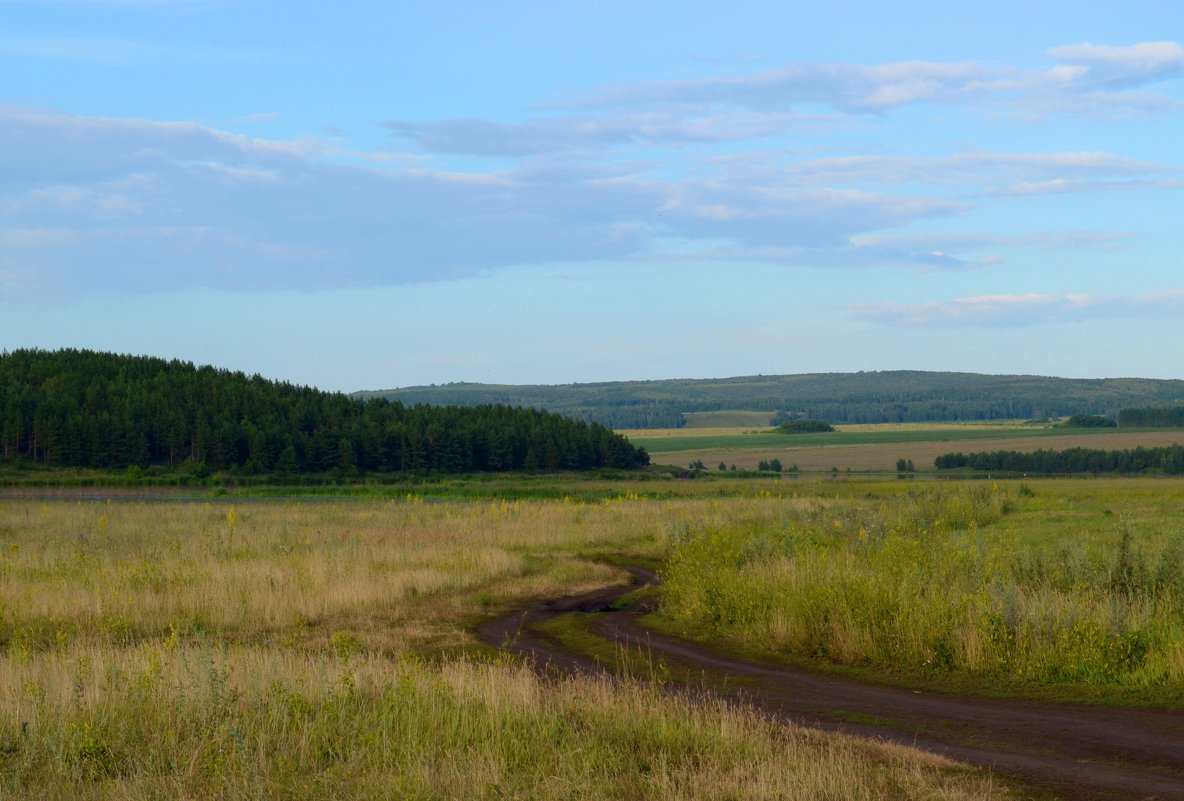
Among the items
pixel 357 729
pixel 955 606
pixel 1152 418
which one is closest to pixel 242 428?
pixel 955 606

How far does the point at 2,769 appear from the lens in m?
8.54

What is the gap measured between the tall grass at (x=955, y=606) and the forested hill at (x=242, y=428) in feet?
227

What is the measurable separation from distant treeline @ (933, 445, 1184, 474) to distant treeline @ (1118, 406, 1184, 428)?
61175 mm

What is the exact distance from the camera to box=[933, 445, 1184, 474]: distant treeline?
9725 cm

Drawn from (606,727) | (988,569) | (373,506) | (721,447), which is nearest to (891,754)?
(606,727)

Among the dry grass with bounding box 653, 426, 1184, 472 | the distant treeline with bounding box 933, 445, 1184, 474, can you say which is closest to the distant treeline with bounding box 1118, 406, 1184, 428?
the dry grass with bounding box 653, 426, 1184, 472

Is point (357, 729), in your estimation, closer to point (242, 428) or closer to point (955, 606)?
point (955, 606)

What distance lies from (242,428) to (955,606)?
7859 centimetres

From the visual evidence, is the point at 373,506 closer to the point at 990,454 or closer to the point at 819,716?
the point at 819,716

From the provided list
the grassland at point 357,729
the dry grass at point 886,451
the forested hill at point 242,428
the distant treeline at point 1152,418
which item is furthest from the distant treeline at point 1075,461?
the grassland at point 357,729

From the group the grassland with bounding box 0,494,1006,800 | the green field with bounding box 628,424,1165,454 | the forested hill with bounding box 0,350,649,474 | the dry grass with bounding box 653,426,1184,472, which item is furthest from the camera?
the green field with bounding box 628,424,1165,454

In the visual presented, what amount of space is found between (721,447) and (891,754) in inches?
6141

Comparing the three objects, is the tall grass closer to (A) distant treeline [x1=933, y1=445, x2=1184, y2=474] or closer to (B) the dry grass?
(A) distant treeline [x1=933, y1=445, x2=1184, y2=474]

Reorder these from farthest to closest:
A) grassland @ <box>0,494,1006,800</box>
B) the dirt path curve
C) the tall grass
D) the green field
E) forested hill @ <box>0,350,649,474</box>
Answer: the green field → forested hill @ <box>0,350,649,474</box> → the tall grass → the dirt path curve → grassland @ <box>0,494,1006,800</box>
